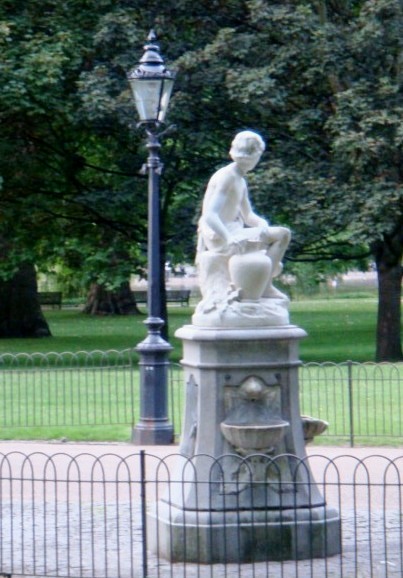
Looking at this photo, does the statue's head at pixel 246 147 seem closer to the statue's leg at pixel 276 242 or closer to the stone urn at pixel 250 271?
the statue's leg at pixel 276 242

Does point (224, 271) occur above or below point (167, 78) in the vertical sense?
below

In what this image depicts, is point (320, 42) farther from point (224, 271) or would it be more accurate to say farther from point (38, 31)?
point (224, 271)

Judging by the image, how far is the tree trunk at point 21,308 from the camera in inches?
1575

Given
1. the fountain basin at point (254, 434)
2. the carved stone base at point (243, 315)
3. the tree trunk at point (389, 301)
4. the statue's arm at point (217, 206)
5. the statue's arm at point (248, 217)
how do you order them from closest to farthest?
the fountain basin at point (254, 434), the carved stone base at point (243, 315), the statue's arm at point (217, 206), the statue's arm at point (248, 217), the tree trunk at point (389, 301)

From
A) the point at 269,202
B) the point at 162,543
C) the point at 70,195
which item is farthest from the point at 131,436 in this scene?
the point at 70,195

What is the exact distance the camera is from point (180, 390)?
20.6 meters

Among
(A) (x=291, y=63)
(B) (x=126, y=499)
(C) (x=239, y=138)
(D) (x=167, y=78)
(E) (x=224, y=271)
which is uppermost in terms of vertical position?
(A) (x=291, y=63)

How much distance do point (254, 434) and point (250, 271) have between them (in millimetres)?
1182

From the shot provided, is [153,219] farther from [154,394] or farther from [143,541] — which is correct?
[143,541]

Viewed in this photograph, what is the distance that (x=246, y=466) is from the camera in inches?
386

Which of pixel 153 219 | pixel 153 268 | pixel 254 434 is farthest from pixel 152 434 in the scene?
pixel 254 434

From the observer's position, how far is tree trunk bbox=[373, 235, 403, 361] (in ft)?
91.1

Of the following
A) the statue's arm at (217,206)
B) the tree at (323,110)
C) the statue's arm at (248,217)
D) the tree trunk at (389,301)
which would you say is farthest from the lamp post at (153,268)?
the tree trunk at (389,301)

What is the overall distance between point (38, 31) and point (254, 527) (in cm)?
1919
